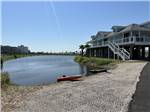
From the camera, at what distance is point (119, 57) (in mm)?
41906

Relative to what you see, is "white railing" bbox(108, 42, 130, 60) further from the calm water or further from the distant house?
the calm water

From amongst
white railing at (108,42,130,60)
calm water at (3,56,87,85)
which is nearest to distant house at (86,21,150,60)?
white railing at (108,42,130,60)

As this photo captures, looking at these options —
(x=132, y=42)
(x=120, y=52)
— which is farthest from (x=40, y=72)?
(x=132, y=42)

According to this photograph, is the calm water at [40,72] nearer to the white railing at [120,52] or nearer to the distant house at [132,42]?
the white railing at [120,52]

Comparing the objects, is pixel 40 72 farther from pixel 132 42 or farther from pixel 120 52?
pixel 132 42

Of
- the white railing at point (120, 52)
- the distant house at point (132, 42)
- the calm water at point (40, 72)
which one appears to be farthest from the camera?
the white railing at point (120, 52)

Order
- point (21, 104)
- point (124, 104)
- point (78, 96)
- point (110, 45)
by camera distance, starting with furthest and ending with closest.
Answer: point (110, 45) < point (78, 96) < point (21, 104) < point (124, 104)

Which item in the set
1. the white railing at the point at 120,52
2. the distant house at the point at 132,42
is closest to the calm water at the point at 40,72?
the white railing at the point at 120,52

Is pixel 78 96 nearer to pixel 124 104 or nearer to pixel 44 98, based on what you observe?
pixel 44 98

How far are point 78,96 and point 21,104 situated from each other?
9.27 ft

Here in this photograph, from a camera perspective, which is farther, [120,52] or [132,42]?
[120,52]

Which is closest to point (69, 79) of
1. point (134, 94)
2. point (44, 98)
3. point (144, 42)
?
point (44, 98)

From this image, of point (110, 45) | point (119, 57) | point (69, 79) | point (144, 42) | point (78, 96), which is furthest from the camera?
point (110, 45)

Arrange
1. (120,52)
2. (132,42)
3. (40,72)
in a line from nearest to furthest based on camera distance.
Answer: (40,72) < (132,42) < (120,52)
